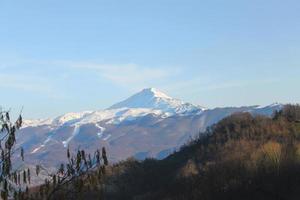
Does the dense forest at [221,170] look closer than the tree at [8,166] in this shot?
No

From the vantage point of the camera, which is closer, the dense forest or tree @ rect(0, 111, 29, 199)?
tree @ rect(0, 111, 29, 199)

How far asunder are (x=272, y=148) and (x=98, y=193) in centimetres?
4643

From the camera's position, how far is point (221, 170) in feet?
202

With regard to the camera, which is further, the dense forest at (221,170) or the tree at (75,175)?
the dense forest at (221,170)

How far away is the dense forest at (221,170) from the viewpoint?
143 ft

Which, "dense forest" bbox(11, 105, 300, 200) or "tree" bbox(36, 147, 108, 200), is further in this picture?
"dense forest" bbox(11, 105, 300, 200)

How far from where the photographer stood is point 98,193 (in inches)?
651

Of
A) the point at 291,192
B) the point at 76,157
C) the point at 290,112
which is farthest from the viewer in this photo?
the point at 290,112

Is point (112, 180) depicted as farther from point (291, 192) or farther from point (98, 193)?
point (98, 193)

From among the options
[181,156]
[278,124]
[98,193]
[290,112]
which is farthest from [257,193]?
[181,156]

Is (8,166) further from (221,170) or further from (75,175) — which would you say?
(221,170)

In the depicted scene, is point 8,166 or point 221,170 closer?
point 8,166

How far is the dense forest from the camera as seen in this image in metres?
43.6

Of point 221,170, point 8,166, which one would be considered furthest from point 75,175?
point 221,170
